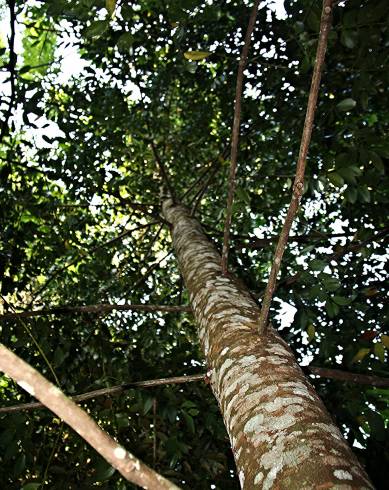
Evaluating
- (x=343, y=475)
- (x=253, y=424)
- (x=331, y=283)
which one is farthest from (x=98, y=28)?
Answer: (x=331, y=283)

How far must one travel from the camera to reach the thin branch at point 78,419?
0.31 meters

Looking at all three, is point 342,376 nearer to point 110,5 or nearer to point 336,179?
point 336,179

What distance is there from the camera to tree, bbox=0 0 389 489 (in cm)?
179

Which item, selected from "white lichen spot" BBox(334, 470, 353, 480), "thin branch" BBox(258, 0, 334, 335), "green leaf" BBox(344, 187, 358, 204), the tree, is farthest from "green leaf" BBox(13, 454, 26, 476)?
"green leaf" BBox(344, 187, 358, 204)

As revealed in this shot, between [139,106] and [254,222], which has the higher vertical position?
[139,106]

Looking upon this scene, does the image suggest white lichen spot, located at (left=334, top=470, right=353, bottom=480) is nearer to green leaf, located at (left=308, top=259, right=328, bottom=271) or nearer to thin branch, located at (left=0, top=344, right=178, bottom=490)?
thin branch, located at (left=0, top=344, right=178, bottom=490)

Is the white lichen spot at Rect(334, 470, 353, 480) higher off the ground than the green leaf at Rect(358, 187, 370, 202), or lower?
lower

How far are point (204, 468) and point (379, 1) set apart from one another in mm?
2285

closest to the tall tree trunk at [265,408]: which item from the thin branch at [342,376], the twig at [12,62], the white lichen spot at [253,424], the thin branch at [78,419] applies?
the white lichen spot at [253,424]

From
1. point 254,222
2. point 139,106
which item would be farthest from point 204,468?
point 139,106

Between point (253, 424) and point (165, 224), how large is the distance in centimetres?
238

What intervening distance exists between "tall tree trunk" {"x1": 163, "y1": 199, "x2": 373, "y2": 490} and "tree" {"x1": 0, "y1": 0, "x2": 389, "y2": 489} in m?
0.04

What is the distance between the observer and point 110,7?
1.11 metres

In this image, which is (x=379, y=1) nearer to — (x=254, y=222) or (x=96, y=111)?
(x=96, y=111)
